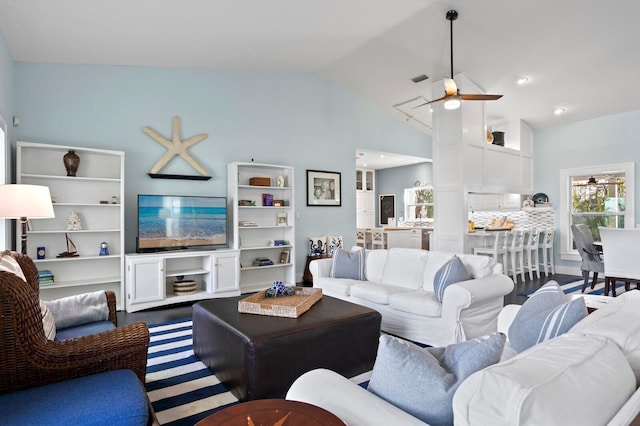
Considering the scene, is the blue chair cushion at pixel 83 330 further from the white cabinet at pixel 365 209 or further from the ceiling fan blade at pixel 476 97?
the white cabinet at pixel 365 209

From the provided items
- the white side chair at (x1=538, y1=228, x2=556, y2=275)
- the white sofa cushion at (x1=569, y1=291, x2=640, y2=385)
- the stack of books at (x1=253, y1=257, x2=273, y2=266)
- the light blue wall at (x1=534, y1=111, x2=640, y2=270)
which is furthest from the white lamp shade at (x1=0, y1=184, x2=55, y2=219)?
the light blue wall at (x1=534, y1=111, x2=640, y2=270)

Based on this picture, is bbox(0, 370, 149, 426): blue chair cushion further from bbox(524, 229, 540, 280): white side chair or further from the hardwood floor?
bbox(524, 229, 540, 280): white side chair

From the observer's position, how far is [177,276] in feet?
17.2

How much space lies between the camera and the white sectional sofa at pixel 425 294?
3.16m

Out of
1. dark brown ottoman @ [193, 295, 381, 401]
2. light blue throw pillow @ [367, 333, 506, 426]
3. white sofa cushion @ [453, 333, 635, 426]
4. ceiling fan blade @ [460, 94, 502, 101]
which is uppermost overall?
ceiling fan blade @ [460, 94, 502, 101]

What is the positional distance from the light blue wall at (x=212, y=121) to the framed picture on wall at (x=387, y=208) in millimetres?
3591

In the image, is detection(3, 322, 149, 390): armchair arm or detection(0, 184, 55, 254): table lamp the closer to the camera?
detection(3, 322, 149, 390): armchair arm

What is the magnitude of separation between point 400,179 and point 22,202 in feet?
30.6

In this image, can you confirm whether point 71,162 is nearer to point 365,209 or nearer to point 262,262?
point 262,262

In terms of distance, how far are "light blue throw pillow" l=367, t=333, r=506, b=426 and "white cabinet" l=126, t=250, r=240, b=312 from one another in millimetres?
4053

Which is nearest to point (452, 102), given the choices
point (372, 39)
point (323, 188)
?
point (372, 39)

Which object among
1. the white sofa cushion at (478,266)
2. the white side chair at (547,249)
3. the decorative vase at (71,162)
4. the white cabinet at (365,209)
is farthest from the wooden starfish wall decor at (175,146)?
the white cabinet at (365,209)

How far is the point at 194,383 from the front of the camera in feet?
8.68

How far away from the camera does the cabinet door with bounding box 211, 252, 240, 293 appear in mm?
5137
